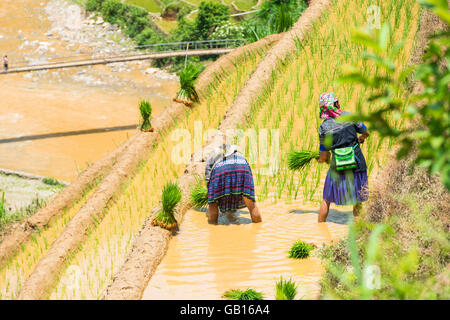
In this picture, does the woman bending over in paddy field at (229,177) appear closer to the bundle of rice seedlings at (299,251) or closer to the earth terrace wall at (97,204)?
the bundle of rice seedlings at (299,251)

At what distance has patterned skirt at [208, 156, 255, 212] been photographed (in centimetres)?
605

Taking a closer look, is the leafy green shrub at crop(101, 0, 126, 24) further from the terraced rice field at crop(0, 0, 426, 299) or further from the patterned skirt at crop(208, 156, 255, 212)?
the patterned skirt at crop(208, 156, 255, 212)

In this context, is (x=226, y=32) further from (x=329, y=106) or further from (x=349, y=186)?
(x=349, y=186)

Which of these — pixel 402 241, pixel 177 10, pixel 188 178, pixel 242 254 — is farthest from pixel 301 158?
pixel 177 10

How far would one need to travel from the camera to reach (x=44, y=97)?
34000mm

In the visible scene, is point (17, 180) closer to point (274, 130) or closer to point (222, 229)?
point (274, 130)

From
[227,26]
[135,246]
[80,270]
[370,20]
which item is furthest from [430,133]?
[227,26]

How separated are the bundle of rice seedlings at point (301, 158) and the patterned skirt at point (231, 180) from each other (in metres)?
0.65

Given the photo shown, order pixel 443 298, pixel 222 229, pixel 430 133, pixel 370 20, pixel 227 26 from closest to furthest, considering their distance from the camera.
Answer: pixel 430 133
pixel 443 298
pixel 222 229
pixel 370 20
pixel 227 26

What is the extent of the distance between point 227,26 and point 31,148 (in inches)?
653

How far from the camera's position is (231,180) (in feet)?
20.0

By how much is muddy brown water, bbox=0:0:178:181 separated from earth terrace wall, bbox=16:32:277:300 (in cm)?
1138

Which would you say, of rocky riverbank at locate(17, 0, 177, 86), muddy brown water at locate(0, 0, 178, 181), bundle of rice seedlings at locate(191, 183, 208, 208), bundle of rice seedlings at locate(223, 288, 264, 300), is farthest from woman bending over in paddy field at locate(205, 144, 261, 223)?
rocky riverbank at locate(17, 0, 177, 86)

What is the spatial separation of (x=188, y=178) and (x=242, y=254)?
208 centimetres
